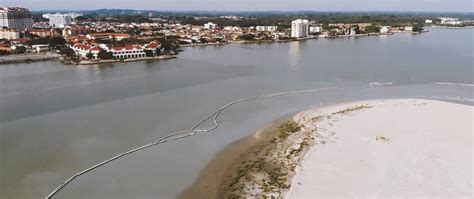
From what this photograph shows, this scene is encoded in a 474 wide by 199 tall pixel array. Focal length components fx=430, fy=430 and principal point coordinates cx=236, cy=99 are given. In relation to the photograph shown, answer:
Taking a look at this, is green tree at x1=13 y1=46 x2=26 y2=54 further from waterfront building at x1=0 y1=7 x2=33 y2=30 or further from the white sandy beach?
the white sandy beach

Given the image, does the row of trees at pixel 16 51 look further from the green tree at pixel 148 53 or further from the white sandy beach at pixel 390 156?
the white sandy beach at pixel 390 156

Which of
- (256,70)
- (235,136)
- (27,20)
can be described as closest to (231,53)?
(256,70)

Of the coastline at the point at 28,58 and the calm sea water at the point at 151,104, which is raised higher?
the coastline at the point at 28,58

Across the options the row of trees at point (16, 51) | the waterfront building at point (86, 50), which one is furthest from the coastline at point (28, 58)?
the waterfront building at point (86, 50)

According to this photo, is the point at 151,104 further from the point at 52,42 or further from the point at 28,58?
the point at 52,42

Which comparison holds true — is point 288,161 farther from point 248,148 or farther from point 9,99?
point 9,99

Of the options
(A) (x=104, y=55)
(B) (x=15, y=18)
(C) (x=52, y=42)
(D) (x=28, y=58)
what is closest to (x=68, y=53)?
(D) (x=28, y=58)
